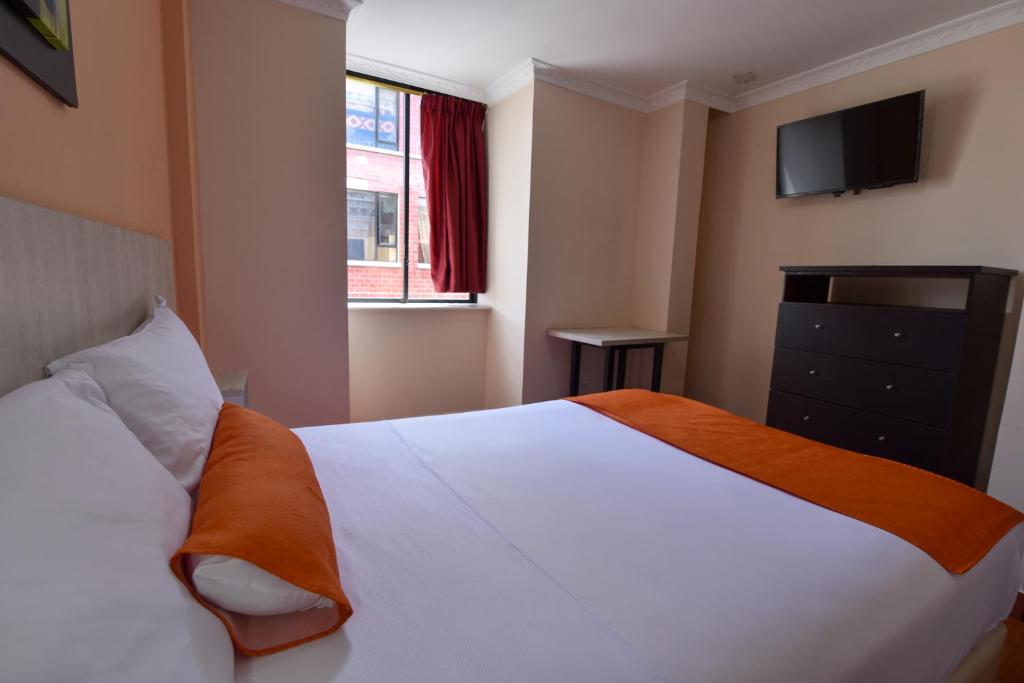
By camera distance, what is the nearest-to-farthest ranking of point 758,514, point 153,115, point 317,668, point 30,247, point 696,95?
1. point 317,668
2. point 30,247
3. point 758,514
4. point 153,115
5. point 696,95

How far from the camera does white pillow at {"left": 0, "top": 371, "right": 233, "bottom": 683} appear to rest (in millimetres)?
408

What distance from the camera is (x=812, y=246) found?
327cm

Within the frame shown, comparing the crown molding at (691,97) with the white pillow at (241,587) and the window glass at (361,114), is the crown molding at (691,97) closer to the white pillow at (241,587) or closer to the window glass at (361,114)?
the window glass at (361,114)

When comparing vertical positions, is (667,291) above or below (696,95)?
below

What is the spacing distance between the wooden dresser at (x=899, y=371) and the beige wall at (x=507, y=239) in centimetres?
176

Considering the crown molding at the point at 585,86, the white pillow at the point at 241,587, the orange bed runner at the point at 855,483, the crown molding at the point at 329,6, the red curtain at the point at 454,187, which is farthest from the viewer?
the red curtain at the point at 454,187

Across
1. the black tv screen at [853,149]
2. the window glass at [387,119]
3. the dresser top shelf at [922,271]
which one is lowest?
the dresser top shelf at [922,271]

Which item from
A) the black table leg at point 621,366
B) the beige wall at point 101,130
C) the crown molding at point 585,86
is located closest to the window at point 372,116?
the crown molding at point 585,86

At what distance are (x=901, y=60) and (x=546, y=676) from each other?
149 inches

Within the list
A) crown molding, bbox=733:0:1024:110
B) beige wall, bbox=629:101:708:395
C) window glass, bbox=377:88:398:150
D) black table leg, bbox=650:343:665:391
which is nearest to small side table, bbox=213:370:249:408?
window glass, bbox=377:88:398:150

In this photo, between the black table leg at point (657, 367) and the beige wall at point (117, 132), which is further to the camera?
the black table leg at point (657, 367)

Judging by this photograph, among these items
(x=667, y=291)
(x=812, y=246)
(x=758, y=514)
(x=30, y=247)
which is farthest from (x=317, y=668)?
(x=812, y=246)

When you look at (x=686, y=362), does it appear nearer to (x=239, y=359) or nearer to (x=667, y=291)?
(x=667, y=291)

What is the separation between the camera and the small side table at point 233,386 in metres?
1.96
